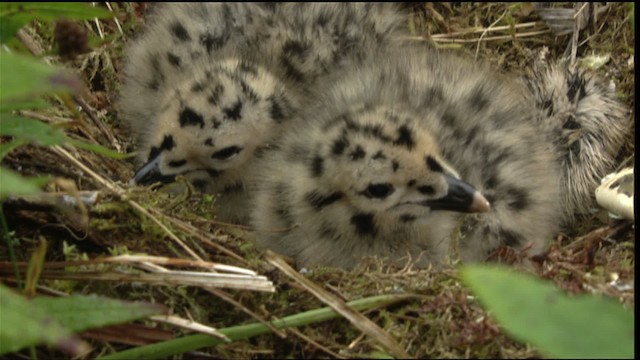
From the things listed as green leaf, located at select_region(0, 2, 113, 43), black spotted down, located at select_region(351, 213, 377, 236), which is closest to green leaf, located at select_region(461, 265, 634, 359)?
green leaf, located at select_region(0, 2, 113, 43)

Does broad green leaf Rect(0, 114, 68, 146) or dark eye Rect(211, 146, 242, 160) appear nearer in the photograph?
broad green leaf Rect(0, 114, 68, 146)

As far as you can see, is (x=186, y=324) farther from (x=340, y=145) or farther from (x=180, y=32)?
(x=180, y=32)

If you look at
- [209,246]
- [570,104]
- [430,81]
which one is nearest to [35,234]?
[209,246]

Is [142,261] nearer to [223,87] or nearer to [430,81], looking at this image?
[223,87]

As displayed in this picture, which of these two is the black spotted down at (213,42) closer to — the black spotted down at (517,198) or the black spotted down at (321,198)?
the black spotted down at (321,198)

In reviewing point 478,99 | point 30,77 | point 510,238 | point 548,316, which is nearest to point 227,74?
point 478,99

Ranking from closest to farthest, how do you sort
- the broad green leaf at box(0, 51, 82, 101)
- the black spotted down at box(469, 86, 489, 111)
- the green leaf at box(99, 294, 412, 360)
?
1. the broad green leaf at box(0, 51, 82, 101)
2. the green leaf at box(99, 294, 412, 360)
3. the black spotted down at box(469, 86, 489, 111)

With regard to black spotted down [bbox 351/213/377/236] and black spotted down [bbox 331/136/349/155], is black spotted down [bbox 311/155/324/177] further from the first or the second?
black spotted down [bbox 351/213/377/236]
